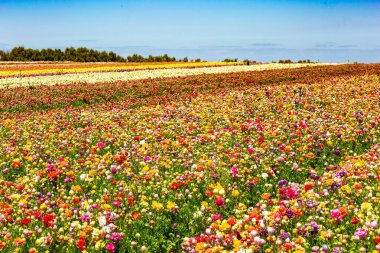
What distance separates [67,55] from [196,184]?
8393cm

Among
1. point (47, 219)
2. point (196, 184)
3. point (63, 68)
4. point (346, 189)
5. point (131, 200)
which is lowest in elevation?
point (196, 184)

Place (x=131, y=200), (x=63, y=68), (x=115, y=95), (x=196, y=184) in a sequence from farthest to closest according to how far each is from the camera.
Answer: (x=63, y=68), (x=115, y=95), (x=196, y=184), (x=131, y=200)

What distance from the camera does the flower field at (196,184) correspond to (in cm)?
535

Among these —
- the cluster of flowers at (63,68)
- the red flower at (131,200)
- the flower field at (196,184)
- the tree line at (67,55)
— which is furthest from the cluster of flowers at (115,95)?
the tree line at (67,55)

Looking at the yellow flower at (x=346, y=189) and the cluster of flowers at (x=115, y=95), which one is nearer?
the yellow flower at (x=346, y=189)

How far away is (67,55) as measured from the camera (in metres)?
86.5

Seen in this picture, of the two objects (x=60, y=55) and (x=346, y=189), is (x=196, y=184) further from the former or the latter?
(x=60, y=55)

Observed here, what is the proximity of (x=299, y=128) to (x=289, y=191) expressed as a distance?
6.35m

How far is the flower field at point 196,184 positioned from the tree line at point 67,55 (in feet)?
224

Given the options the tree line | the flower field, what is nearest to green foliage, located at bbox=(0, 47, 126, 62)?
the tree line

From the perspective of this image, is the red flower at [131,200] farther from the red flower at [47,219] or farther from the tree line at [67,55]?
the tree line at [67,55]

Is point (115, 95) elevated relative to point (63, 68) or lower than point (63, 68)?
lower

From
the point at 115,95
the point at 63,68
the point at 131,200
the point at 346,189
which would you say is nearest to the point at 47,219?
the point at 131,200

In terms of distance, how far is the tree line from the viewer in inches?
3322
